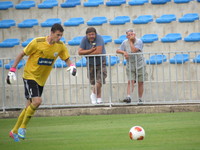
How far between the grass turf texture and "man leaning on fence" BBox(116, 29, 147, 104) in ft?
3.33

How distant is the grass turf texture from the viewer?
26.0 feet

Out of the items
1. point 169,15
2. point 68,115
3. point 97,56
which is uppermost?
point 169,15

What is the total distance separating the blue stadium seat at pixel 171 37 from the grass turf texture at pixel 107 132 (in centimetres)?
462

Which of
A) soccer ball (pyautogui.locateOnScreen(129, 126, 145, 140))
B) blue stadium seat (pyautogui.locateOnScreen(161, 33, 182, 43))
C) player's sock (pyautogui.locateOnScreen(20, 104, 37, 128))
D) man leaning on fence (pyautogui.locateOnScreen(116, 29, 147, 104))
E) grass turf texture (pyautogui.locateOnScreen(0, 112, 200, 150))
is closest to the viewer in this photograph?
grass turf texture (pyautogui.locateOnScreen(0, 112, 200, 150))

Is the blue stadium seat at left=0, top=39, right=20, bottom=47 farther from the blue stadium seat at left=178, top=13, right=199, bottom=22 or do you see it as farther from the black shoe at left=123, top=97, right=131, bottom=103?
the black shoe at left=123, top=97, right=131, bottom=103

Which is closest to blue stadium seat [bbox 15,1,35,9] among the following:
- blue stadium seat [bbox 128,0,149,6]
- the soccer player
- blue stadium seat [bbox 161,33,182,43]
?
blue stadium seat [bbox 128,0,149,6]

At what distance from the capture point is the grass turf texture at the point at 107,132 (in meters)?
7.93

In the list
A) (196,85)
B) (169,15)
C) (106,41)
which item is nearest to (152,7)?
(169,15)

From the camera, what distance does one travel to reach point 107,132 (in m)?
9.90

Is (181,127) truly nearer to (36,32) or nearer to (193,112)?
(193,112)

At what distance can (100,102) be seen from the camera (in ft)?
46.9

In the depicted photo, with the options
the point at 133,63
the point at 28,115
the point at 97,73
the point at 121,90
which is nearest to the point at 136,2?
the point at 121,90

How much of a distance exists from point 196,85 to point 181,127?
546cm

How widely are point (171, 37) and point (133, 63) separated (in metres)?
3.69
